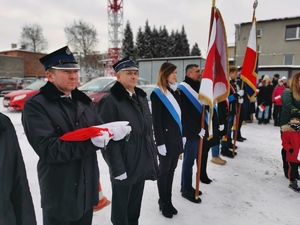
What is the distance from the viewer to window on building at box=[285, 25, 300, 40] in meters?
24.9

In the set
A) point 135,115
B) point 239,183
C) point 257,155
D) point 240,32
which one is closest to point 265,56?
point 240,32

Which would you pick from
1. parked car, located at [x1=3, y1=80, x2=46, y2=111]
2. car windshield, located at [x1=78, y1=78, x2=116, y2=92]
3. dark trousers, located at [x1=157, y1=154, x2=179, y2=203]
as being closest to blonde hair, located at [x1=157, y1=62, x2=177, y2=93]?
dark trousers, located at [x1=157, y1=154, x2=179, y2=203]

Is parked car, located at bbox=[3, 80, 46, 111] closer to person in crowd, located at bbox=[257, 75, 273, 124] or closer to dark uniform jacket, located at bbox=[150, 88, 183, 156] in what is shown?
dark uniform jacket, located at bbox=[150, 88, 183, 156]

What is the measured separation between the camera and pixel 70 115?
1.85 m

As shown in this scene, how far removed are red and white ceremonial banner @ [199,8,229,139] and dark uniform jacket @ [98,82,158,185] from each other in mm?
1263

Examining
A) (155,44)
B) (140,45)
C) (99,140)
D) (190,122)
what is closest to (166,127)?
(190,122)

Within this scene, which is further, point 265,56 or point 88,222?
point 265,56

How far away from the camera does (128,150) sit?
2.35 m

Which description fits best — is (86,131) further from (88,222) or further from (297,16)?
(297,16)

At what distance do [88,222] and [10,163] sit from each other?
1089 millimetres

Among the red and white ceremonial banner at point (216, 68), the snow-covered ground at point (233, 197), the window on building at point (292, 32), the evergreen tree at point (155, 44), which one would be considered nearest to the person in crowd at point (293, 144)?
the snow-covered ground at point (233, 197)

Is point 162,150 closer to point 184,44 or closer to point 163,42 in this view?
point 163,42

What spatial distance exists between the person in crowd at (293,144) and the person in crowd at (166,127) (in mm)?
2179

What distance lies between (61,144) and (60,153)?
0.06 metres
